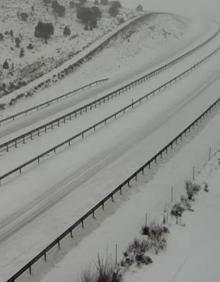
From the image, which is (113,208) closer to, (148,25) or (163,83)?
(163,83)

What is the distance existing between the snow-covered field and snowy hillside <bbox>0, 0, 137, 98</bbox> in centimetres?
552

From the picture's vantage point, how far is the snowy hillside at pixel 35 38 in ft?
205

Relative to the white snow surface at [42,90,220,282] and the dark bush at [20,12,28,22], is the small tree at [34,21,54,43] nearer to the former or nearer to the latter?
the dark bush at [20,12,28,22]

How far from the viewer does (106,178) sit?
1222 inches

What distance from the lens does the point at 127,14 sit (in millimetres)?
98812

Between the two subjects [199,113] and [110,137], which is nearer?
[110,137]

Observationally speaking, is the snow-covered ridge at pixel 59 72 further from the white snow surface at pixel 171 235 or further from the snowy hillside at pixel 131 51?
the white snow surface at pixel 171 235

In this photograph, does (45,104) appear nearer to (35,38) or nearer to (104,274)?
(35,38)

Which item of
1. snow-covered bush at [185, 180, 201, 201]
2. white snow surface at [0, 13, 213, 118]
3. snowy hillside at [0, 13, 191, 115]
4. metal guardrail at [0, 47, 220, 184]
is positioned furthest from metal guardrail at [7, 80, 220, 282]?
snowy hillside at [0, 13, 191, 115]

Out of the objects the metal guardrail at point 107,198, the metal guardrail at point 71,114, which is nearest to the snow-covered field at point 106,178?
the metal guardrail at point 107,198

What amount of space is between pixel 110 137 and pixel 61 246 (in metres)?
17.3

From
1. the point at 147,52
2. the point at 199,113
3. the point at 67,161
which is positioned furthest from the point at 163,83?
the point at 67,161

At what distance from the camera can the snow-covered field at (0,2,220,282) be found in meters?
21.8

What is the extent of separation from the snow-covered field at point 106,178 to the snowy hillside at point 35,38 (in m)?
5.52
